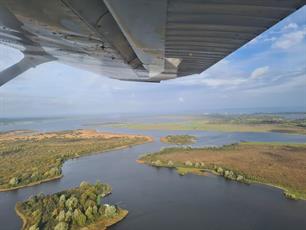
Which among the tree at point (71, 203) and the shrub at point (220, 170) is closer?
the tree at point (71, 203)

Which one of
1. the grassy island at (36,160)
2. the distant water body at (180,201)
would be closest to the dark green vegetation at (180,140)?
the grassy island at (36,160)

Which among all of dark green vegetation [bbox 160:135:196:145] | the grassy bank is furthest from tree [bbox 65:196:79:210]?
the grassy bank

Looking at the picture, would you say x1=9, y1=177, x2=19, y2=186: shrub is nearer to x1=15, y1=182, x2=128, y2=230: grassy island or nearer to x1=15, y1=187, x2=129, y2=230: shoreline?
x1=15, y1=182, x2=128, y2=230: grassy island

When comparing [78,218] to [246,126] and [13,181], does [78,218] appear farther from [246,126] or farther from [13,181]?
[246,126]

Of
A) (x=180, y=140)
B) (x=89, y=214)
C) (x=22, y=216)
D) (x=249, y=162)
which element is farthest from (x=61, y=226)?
(x=180, y=140)

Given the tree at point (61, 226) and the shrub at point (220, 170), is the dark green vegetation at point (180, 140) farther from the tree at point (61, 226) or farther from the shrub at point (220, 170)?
the tree at point (61, 226)

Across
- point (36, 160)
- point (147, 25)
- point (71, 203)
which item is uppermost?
point (147, 25)
